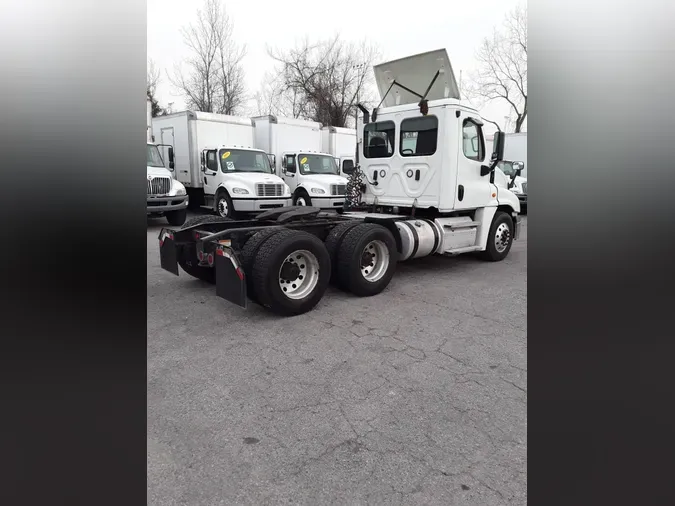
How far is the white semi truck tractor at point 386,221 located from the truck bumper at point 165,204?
22.3ft

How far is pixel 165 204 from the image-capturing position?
41.8 feet

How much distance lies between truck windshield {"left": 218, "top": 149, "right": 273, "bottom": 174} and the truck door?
29.8ft

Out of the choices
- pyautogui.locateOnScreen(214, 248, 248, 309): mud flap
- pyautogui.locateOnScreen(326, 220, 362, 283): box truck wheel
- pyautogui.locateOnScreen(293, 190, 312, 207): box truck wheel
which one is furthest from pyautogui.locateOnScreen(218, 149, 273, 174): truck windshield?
pyautogui.locateOnScreen(214, 248, 248, 309): mud flap

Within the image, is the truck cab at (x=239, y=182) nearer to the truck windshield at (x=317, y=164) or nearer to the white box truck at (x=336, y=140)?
the truck windshield at (x=317, y=164)

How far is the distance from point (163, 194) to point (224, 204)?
2.06 metres

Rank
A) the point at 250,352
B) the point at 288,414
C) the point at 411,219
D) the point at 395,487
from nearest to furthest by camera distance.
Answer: the point at 395,487 < the point at 288,414 < the point at 250,352 < the point at 411,219

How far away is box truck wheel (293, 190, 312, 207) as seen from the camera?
51.3 feet

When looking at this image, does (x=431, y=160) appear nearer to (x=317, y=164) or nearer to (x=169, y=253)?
(x=169, y=253)

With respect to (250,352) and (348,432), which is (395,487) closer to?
(348,432)

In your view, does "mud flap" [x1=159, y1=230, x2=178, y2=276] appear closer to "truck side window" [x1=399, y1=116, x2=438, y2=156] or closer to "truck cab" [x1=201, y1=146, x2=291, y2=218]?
"truck side window" [x1=399, y1=116, x2=438, y2=156]
